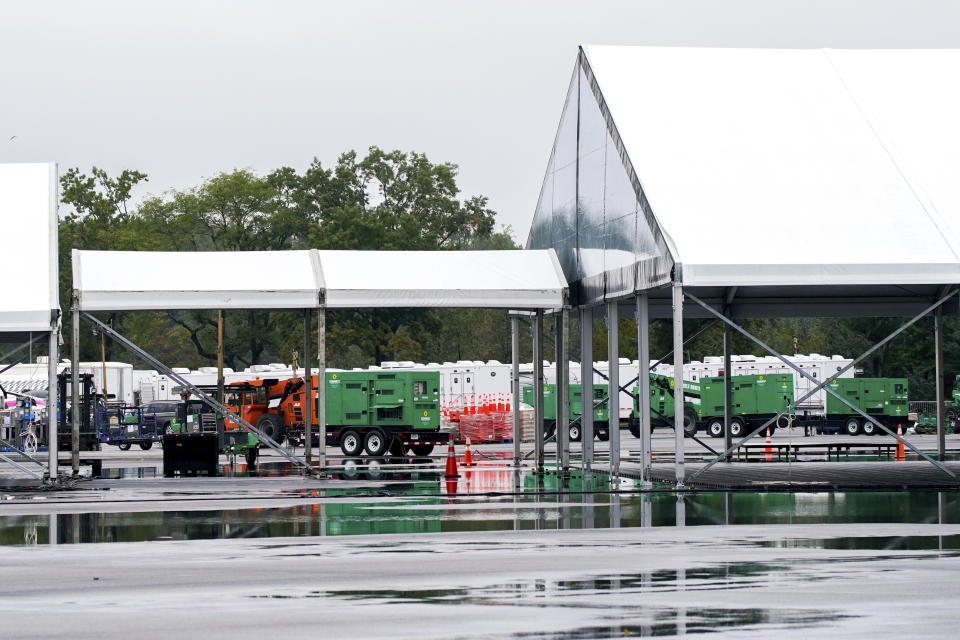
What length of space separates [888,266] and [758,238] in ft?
7.52

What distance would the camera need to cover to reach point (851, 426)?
58.6 metres

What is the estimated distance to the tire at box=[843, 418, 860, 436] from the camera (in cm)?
5838

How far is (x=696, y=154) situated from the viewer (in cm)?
2778

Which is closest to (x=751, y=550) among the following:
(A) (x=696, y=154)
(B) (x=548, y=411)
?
(A) (x=696, y=154)

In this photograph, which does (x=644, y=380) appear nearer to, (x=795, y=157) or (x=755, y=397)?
(x=795, y=157)

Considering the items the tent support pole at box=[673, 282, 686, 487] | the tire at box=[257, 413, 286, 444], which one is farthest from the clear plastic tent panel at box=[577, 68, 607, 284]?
the tire at box=[257, 413, 286, 444]

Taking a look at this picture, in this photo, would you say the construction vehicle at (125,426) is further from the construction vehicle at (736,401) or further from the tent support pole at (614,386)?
the tent support pole at (614,386)

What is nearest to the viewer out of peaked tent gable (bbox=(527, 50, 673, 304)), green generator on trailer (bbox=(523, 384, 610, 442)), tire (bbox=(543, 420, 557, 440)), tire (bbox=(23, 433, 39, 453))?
peaked tent gable (bbox=(527, 50, 673, 304))

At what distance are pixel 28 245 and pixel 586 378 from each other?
1181 centimetres

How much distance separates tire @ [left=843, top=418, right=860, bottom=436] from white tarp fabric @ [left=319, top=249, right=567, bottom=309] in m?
29.5

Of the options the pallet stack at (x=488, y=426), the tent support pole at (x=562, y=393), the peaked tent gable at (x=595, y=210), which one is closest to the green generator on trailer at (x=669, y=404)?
the pallet stack at (x=488, y=426)

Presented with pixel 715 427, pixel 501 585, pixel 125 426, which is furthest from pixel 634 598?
pixel 715 427

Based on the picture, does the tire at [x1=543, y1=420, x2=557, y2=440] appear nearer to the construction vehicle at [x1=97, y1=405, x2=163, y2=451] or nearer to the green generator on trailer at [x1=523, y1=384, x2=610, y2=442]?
the green generator on trailer at [x1=523, y1=384, x2=610, y2=442]

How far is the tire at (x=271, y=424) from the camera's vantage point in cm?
4697
